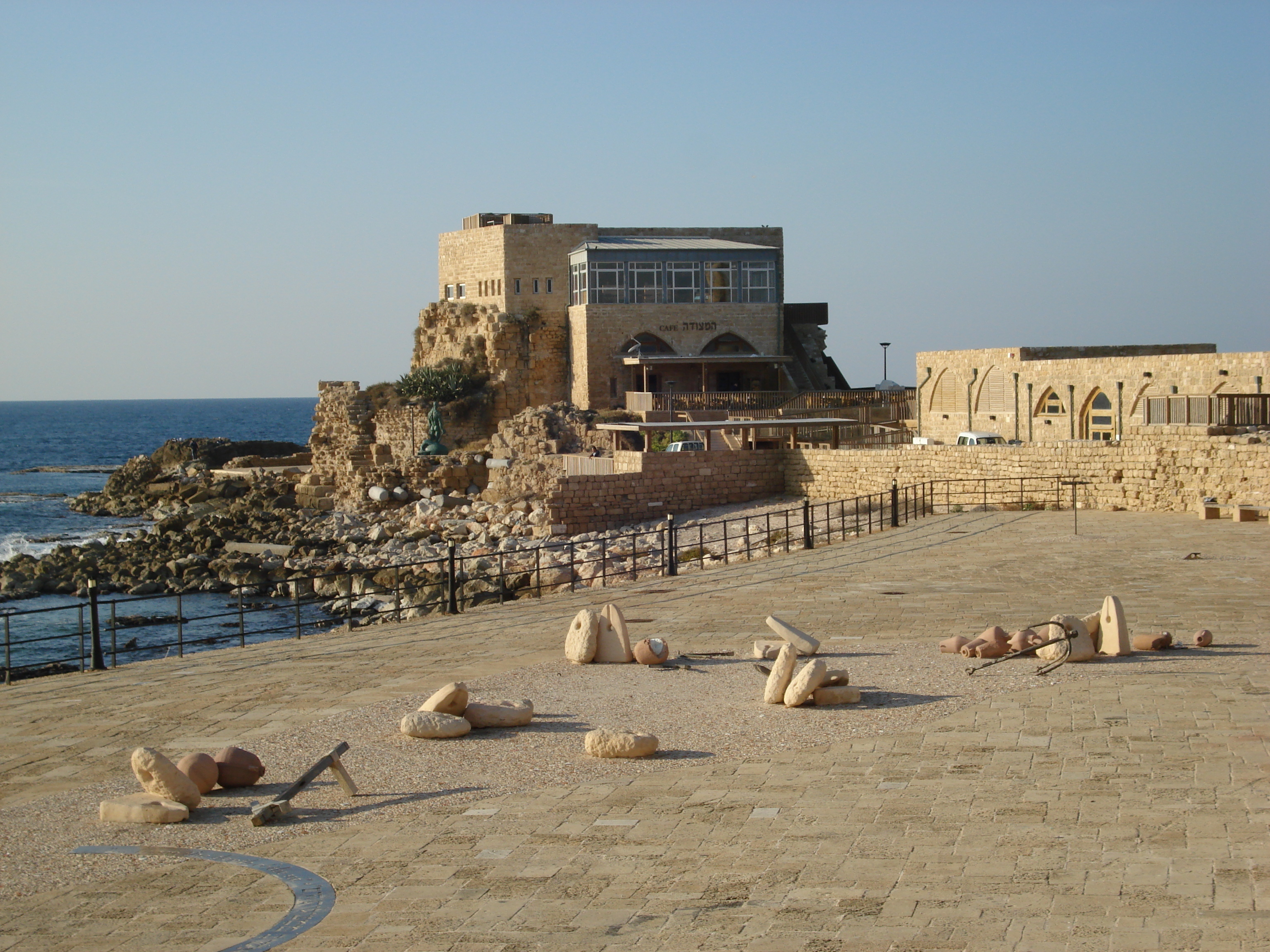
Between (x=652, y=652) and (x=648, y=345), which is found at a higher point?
(x=648, y=345)

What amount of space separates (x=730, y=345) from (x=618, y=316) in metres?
4.87

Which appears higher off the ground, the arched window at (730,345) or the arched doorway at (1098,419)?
the arched window at (730,345)

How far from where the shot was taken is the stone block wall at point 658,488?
1243 inches

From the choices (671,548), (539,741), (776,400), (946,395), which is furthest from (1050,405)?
(539,741)

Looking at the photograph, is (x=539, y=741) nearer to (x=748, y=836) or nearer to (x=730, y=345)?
(x=748, y=836)

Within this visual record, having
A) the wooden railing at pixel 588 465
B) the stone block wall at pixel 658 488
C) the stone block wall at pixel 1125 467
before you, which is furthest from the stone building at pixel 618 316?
the stone block wall at pixel 1125 467

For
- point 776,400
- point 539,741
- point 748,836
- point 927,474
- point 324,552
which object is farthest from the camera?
point 776,400

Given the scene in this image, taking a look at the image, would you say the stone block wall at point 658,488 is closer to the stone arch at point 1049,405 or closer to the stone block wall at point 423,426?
the stone arch at point 1049,405

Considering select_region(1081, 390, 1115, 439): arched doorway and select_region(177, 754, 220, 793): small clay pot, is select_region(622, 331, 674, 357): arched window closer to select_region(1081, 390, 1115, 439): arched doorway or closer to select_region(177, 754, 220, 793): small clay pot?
select_region(1081, 390, 1115, 439): arched doorway

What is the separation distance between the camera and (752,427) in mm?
35969

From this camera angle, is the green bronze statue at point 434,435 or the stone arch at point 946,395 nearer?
the stone arch at point 946,395

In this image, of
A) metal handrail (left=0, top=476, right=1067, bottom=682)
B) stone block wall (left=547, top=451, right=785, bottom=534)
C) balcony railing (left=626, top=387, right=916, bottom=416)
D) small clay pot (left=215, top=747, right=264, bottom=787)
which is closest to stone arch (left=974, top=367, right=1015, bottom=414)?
balcony railing (left=626, top=387, right=916, bottom=416)

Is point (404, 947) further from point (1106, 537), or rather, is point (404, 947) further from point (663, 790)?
point (1106, 537)

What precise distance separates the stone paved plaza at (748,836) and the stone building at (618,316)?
3908 centimetres
